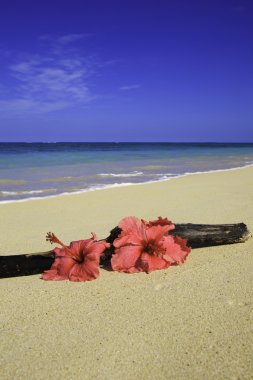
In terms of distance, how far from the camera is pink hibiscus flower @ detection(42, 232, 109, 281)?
7.69 ft

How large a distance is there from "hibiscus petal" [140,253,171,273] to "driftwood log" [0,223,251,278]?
254 mm

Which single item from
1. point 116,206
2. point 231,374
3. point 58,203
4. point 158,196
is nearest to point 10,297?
point 231,374

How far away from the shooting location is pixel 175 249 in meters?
2.52

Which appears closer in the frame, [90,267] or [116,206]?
[90,267]

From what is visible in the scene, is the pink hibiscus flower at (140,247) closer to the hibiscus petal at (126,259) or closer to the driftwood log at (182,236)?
the hibiscus petal at (126,259)

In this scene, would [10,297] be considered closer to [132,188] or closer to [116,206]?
[116,206]

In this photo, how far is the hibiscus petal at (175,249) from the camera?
246 cm

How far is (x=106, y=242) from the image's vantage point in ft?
A: 8.21

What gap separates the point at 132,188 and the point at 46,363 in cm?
646

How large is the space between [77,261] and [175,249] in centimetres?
69

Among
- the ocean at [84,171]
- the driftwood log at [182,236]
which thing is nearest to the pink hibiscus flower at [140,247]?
the driftwood log at [182,236]

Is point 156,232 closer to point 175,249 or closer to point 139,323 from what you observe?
point 175,249

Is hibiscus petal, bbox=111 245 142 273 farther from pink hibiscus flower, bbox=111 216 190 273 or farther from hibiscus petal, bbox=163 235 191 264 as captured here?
hibiscus petal, bbox=163 235 191 264

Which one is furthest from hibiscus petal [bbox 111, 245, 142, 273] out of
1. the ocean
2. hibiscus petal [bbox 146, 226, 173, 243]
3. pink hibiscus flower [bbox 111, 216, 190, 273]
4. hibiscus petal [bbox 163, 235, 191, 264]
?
the ocean
